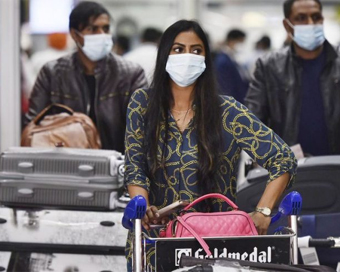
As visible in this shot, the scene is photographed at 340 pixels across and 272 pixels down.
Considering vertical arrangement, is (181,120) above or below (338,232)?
above

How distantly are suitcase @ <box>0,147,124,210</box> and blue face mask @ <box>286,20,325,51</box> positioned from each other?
1534 mm

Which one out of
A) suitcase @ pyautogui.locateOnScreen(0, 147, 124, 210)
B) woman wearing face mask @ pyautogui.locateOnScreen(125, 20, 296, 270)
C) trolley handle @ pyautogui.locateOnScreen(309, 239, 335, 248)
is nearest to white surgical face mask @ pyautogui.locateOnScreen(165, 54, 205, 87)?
woman wearing face mask @ pyautogui.locateOnScreen(125, 20, 296, 270)

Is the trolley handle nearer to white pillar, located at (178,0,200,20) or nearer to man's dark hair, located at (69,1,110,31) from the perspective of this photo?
man's dark hair, located at (69,1,110,31)

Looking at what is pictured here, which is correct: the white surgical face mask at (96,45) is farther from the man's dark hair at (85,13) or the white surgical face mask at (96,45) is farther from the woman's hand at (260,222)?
the woman's hand at (260,222)

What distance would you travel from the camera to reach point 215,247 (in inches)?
140

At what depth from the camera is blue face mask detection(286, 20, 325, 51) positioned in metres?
6.08

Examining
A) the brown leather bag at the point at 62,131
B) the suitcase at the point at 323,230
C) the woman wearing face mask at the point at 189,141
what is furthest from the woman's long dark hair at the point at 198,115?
the brown leather bag at the point at 62,131

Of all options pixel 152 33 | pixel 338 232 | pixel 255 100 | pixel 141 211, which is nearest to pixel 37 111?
pixel 255 100

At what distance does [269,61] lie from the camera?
6.23 meters

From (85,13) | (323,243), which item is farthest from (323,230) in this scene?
(85,13)

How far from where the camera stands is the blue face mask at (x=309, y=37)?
6082 mm

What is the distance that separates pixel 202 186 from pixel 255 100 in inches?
83.3

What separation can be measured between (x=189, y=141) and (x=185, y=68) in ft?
1.05

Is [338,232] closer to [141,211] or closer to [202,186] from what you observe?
[202,186]
